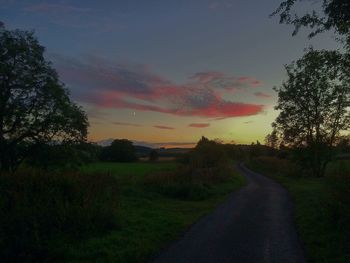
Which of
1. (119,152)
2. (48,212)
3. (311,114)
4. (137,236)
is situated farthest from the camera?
(119,152)

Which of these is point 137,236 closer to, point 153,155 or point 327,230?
point 327,230

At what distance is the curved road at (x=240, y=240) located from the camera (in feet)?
37.9

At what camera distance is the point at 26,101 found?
31656 mm

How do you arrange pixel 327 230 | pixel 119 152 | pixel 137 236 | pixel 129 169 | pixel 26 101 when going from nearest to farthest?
pixel 137 236
pixel 327 230
pixel 26 101
pixel 129 169
pixel 119 152

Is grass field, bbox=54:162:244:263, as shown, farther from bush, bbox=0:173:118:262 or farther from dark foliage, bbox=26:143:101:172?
dark foliage, bbox=26:143:101:172

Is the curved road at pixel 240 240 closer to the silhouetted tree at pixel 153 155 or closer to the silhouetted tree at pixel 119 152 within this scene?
the silhouetted tree at pixel 119 152

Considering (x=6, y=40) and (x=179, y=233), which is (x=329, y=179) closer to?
(x=179, y=233)

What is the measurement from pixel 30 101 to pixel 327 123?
3825 cm

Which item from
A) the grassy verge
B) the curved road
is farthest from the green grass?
the grassy verge

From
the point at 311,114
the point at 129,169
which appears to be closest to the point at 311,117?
the point at 311,114

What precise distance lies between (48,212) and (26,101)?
20415mm

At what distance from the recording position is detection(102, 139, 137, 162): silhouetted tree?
115375mm

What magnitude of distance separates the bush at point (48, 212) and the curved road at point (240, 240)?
338 centimetres

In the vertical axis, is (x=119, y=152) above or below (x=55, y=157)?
above
